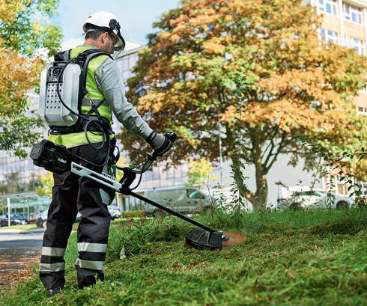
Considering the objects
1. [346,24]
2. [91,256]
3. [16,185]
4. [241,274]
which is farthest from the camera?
[16,185]

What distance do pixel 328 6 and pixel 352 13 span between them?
4.28 meters


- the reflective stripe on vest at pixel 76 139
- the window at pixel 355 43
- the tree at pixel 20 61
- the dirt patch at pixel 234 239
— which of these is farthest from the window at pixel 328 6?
the reflective stripe on vest at pixel 76 139

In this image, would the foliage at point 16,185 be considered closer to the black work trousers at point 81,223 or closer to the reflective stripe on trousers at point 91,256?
the black work trousers at point 81,223

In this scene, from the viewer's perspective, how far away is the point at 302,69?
26438 mm

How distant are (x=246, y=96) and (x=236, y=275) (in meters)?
23.5

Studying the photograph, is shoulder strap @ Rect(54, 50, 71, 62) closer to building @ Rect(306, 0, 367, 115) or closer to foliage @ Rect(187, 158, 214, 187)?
building @ Rect(306, 0, 367, 115)

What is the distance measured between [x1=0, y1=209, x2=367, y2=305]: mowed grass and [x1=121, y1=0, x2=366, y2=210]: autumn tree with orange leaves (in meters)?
18.7

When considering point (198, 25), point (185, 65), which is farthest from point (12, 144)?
point (198, 25)

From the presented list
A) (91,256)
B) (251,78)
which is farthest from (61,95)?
(251,78)

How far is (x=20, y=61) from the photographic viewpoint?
19.7m

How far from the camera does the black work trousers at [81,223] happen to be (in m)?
4.64

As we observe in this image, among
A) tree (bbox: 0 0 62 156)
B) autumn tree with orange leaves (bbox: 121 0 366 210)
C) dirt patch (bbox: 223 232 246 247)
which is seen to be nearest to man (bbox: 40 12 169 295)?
dirt patch (bbox: 223 232 246 247)

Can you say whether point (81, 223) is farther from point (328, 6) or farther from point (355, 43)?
point (355, 43)

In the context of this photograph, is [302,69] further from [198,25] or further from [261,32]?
[198,25]
